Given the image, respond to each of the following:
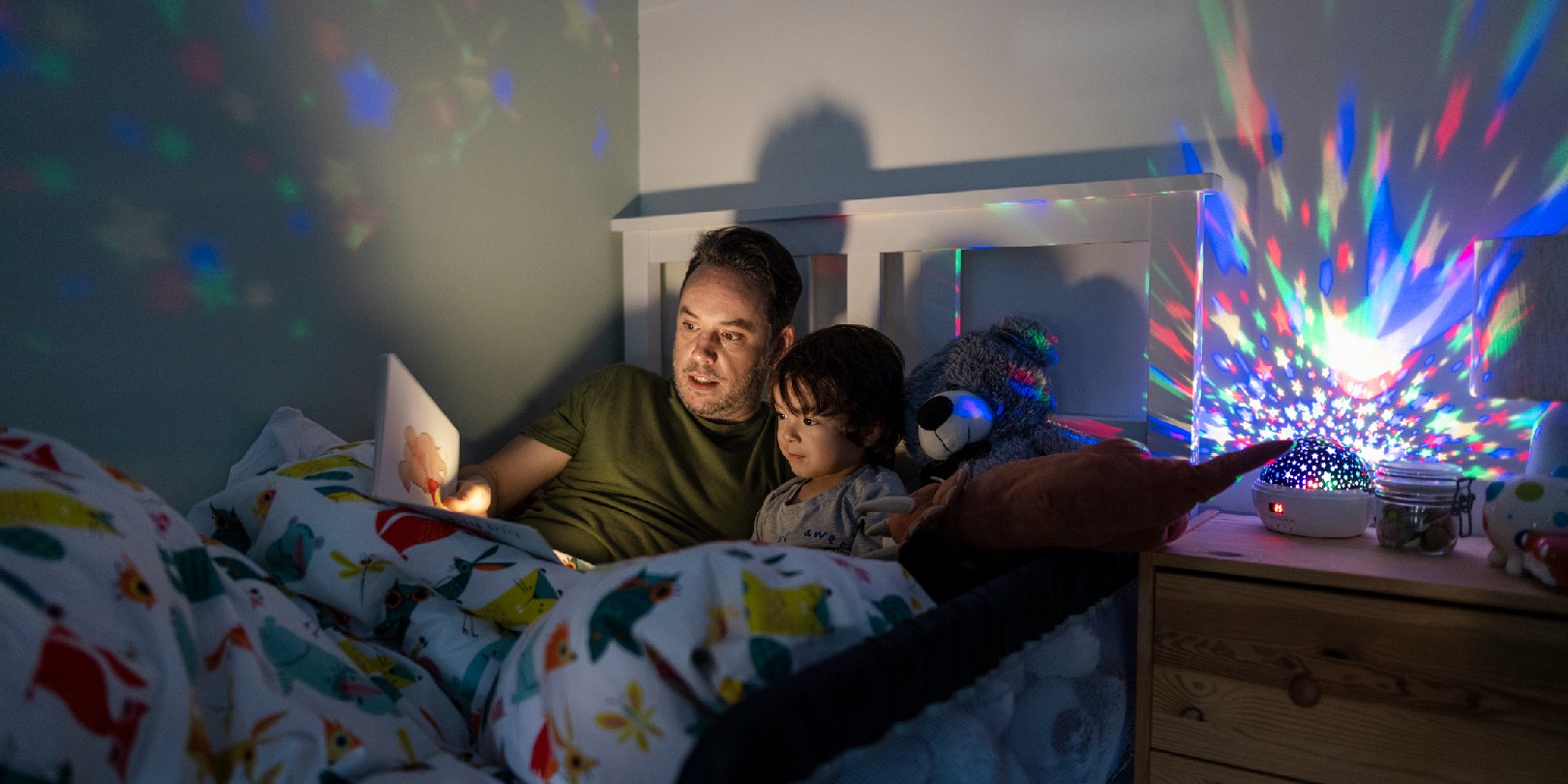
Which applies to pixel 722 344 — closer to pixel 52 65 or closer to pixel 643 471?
pixel 643 471

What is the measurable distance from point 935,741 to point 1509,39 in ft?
4.51

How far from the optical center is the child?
1421 mm

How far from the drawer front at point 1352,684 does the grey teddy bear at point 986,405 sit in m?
0.30

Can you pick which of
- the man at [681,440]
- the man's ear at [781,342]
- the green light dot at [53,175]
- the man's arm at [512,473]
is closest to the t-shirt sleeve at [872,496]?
the man at [681,440]

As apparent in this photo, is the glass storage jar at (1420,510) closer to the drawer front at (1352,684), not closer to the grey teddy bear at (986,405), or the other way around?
the drawer front at (1352,684)

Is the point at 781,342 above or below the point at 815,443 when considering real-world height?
above

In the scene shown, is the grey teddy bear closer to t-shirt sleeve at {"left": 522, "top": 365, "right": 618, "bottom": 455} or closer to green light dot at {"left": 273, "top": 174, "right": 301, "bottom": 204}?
t-shirt sleeve at {"left": 522, "top": 365, "right": 618, "bottom": 455}

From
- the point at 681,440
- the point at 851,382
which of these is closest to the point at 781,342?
the point at 681,440

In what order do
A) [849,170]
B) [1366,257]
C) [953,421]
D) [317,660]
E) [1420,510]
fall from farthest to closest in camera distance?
[849,170] → [1366,257] → [953,421] → [1420,510] → [317,660]

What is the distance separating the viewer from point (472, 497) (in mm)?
1598

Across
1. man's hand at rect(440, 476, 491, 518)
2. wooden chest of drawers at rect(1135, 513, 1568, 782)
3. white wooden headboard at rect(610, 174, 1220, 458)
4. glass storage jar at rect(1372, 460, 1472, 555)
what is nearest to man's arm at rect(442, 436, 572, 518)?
man's hand at rect(440, 476, 491, 518)

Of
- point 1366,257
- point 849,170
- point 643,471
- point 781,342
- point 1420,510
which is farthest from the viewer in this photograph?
point 849,170

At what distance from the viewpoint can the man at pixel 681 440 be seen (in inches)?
65.4

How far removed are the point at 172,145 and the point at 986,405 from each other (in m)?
1.25
